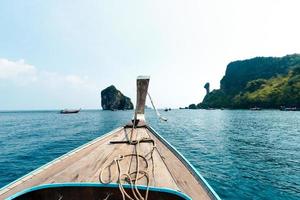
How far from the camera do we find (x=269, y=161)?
19219 mm

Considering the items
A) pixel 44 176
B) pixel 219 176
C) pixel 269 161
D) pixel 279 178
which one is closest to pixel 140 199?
pixel 44 176

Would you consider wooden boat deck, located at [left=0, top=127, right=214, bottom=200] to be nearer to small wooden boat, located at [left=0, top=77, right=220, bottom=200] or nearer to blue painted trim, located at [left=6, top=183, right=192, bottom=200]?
small wooden boat, located at [left=0, top=77, right=220, bottom=200]

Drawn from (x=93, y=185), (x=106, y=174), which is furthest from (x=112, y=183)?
(x=106, y=174)

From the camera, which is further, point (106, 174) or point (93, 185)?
point (106, 174)

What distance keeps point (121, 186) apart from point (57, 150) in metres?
22.1


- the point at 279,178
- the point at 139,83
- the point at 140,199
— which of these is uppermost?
the point at 139,83

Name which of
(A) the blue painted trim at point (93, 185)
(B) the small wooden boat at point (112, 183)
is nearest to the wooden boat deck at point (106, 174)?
(B) the small wooden boat at point (112, 183)

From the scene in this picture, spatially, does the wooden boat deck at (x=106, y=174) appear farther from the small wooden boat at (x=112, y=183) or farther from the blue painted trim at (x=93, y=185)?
the blue painted trim at (x=93, y=185)

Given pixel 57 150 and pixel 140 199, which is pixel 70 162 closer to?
pixel 140 199

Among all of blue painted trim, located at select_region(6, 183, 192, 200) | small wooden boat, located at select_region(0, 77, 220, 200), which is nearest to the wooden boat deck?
small wooden boat, located at select_region(0, 77, 220, 200)

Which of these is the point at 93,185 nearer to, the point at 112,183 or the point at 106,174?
the point at 112,183

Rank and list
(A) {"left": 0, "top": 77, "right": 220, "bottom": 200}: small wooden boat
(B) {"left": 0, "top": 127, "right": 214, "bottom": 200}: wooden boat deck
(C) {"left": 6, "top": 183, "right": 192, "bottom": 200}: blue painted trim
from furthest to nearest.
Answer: (B) {"left": 0, "top": 127, "right": 214, "bottom": 200}: wooden boat deck
(A) {"left": 0, "top": 77, "right": 220, "bottom": 200}: small wooden boat
(C) {"left": 6, "top": 183, "right": 192, "bottom": 200}: blue painted trim

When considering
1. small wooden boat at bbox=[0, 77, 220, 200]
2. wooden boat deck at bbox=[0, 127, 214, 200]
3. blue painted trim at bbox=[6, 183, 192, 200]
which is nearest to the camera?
blue painted trim at bbox=[6, 183, 192, 200]

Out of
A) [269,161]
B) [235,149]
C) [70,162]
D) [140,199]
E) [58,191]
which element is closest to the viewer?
[140,199]
